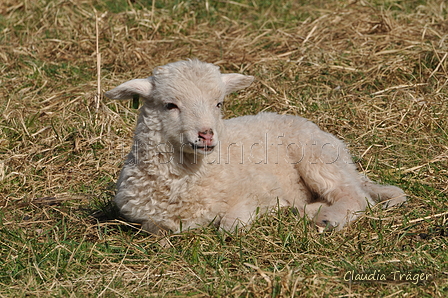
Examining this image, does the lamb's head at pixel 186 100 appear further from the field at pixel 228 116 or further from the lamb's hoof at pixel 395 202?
the lamb's hoof at pixel 395 202

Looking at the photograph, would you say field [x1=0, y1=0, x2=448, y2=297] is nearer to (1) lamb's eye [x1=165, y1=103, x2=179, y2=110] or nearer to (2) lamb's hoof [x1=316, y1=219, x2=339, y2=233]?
(2) lamb's hoof [x1=316, y1=219, x2=339, y2=233]

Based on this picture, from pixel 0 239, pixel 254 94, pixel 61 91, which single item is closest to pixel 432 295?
pixel 0 239

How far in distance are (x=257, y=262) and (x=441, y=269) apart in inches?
39.7

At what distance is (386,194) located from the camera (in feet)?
14.1

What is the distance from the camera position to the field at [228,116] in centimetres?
329

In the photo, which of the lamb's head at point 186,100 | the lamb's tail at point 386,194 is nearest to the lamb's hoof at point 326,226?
the lamb's tail at point 386,194

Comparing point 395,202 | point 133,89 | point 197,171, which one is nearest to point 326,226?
point 395,202

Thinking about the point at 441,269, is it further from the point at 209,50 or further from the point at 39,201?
the point at 209,50

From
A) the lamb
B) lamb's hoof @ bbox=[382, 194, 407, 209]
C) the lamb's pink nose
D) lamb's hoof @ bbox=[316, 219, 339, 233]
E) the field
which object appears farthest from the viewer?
lamb's hoof @ bbox=[382, 194, 407, 209]

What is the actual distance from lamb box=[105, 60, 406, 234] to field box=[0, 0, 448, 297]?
0.12 metres

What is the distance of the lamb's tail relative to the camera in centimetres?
418

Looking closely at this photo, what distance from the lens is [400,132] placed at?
5.40m

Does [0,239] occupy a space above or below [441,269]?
below

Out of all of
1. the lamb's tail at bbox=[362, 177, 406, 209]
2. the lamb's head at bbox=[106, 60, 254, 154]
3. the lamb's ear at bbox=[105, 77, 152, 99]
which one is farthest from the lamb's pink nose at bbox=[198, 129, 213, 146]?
the lamb's tail at bbox=[362, 177, 406, 209]
